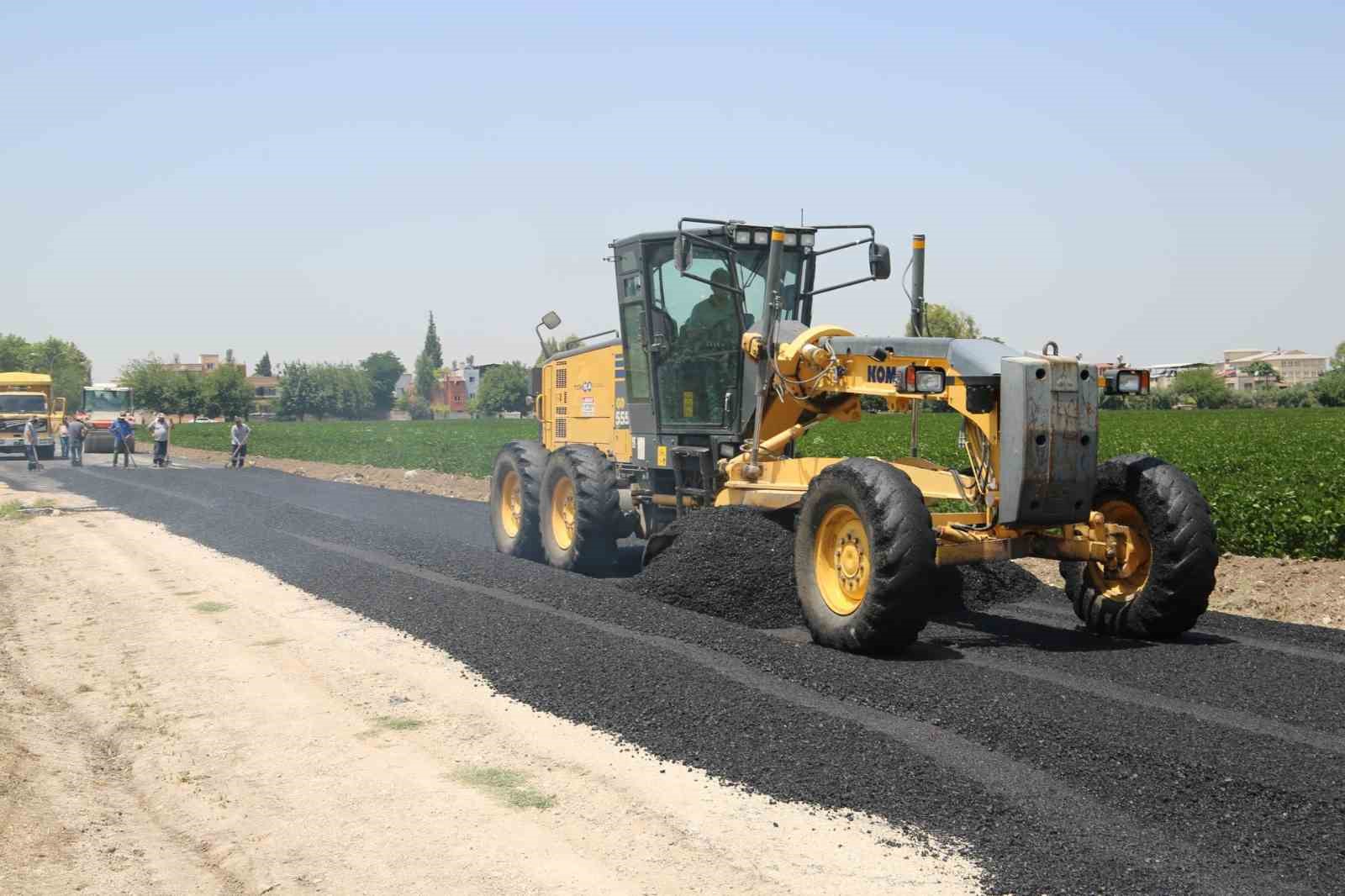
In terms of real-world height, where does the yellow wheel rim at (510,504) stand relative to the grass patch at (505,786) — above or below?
above

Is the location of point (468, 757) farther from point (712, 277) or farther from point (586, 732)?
point (712, 277)

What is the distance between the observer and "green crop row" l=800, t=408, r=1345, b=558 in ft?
44.2

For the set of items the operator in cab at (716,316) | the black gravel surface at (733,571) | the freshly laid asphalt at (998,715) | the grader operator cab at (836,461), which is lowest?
the freshly laid asphalt at (998,715)

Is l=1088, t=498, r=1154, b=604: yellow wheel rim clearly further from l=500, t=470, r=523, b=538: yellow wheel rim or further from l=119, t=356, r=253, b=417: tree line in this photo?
l=119, t=356, r=253, b=417: tree line

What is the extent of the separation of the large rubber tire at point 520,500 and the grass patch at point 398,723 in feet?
20.9

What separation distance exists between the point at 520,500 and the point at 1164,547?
7.75m

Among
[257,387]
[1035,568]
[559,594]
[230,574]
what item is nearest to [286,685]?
[559,594]

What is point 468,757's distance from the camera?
21.2ft

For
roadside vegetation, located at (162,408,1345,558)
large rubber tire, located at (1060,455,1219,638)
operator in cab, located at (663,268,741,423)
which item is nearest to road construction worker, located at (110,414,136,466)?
roadside vegetation, located at (162,408,1345,558)

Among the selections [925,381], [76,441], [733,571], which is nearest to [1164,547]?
[925,381]

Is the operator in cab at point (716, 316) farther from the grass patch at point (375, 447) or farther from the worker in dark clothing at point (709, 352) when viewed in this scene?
the grass patch at point (375, 447)

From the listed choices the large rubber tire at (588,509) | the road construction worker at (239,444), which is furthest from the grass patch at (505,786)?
the road construction worker at (239,444)

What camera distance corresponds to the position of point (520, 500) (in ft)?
47.2

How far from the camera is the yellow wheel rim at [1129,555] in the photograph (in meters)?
8.84
